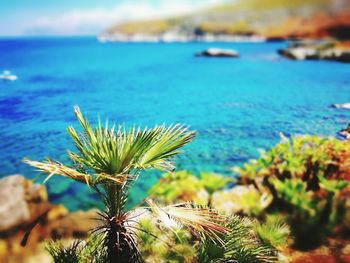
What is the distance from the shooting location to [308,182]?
8141 mm

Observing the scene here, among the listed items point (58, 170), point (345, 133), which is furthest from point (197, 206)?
point (345, 133)

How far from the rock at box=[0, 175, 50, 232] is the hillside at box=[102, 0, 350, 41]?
43.6m

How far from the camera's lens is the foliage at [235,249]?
14.7 feet

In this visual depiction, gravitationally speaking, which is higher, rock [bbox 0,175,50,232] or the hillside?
the hillside

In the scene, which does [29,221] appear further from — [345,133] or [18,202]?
[345,133]

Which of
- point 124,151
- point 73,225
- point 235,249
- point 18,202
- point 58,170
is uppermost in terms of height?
point 124,151

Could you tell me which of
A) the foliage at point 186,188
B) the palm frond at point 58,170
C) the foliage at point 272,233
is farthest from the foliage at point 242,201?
the palm frond at point 58,170

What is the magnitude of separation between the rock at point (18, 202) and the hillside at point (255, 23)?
43.6 m

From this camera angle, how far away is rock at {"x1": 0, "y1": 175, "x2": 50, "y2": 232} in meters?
6.73

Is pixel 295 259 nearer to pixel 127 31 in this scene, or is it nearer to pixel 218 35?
pixel 218 35

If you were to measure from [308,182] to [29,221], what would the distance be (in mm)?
6105

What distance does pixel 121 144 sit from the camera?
4039 mm

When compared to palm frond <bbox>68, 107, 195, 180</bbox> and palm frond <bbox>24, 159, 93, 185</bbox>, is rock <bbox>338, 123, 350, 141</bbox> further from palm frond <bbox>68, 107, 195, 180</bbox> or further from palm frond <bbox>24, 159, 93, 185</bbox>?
palm frond <bbox>24, 159, 93, 185</bbox>

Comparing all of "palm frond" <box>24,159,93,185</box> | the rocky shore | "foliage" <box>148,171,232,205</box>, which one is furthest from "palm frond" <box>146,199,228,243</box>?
"foliage" <box>148,171,232,205</box>
